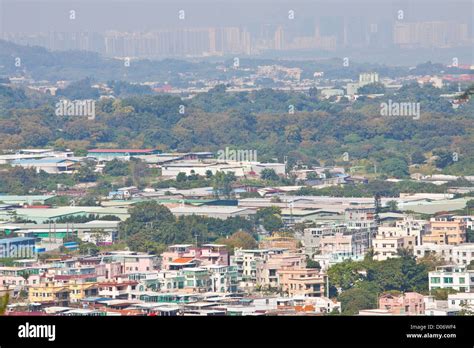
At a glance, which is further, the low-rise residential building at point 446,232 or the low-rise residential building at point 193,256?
the low-rise residential building at point 446,232

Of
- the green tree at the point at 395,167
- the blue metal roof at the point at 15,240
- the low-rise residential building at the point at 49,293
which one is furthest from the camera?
the green tree at the point at 395,167

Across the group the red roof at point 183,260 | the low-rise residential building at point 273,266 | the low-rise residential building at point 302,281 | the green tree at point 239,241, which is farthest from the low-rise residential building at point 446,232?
A: the low-rise residential building at point 302,281

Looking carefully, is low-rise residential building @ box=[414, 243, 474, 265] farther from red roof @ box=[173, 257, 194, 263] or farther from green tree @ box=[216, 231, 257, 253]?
red roof @ box=[173, 257, 194, 263]

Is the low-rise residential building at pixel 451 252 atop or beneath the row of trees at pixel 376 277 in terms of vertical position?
beneath

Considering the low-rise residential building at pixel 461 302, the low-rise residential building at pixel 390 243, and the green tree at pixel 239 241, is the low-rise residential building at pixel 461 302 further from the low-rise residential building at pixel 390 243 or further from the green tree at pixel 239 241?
the green tree at pixel 239 241

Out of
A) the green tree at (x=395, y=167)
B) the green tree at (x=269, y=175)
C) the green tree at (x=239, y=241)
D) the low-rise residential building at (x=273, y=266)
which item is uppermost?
the low-rise residential building at (x=273, y=266)

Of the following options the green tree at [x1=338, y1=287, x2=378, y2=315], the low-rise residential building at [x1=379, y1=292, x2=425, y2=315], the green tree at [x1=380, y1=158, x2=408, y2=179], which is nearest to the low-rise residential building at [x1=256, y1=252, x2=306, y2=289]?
the green tree at [x1=338, y1=287, x2=378, y2=315]
